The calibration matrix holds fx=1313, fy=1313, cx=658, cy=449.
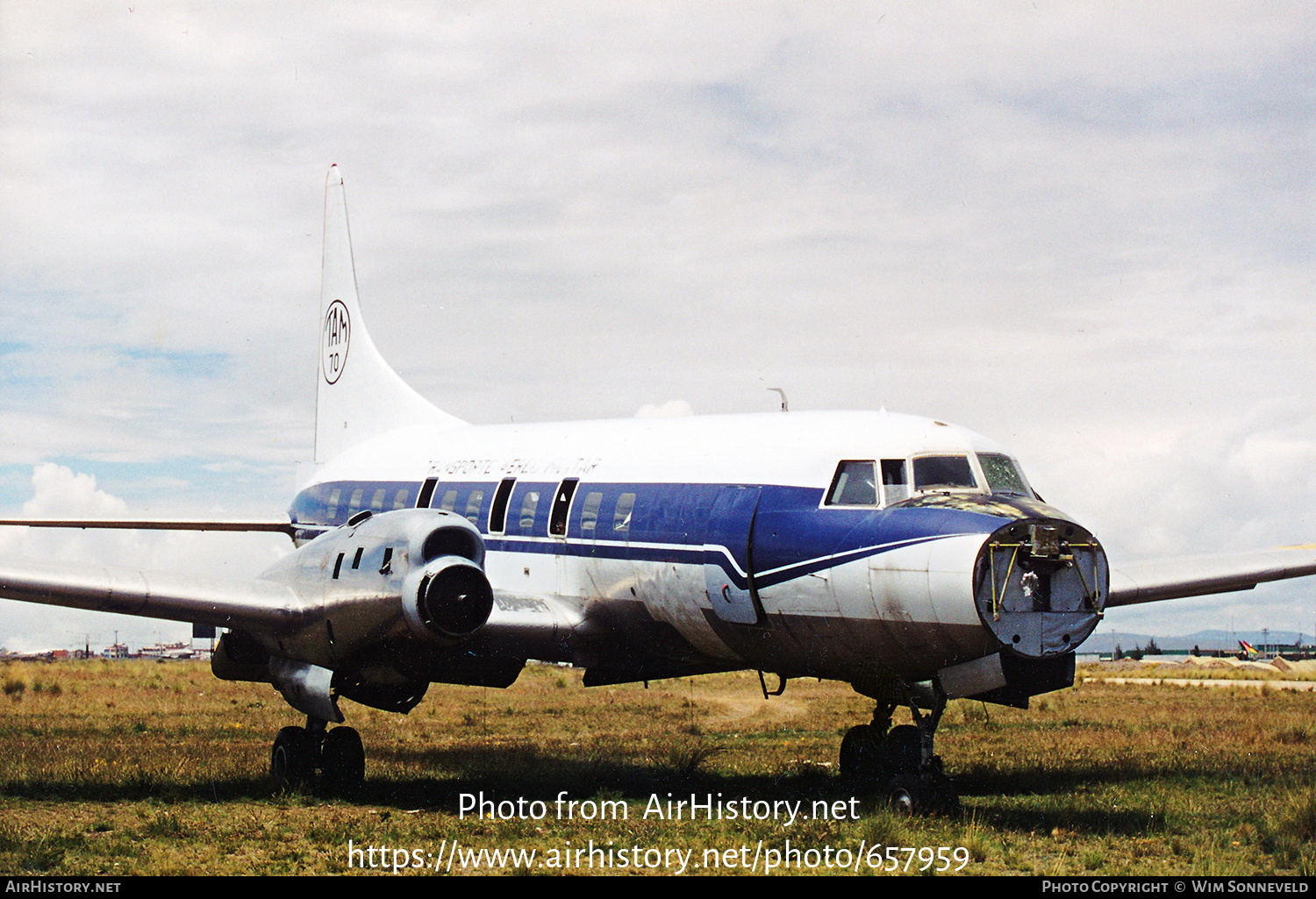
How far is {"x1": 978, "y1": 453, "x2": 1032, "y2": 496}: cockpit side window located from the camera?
12.2 m

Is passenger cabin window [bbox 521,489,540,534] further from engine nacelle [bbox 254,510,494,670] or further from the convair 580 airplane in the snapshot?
engine nacelle [bbox 254,510,494,670]

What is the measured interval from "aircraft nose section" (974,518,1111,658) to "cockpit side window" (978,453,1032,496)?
4.07 ft

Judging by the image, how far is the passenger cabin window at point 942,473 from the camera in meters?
12.1

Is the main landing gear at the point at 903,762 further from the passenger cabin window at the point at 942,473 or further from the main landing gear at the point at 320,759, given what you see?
the main landing gear at the point at 320,759

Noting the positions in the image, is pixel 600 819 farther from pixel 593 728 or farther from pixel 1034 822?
pixel 593 728

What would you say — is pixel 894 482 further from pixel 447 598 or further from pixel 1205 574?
pixel 1205 574

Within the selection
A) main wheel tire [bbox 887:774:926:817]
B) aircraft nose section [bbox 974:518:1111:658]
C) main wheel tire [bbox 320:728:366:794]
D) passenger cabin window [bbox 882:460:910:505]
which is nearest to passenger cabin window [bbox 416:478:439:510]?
main wheel tire [bbox 320:728:366:794]

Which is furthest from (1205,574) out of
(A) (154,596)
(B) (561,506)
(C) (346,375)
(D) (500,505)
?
(C) (346,375)

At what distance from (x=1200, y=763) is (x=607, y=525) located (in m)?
8.59

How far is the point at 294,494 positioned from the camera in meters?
23.2

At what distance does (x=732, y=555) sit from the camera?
13.1m

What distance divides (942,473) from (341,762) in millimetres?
7514

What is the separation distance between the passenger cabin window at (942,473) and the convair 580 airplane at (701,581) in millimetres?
16

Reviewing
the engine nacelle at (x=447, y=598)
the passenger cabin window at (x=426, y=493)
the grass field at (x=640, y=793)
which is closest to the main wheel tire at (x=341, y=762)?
the grass field at (x=640, y=793)
